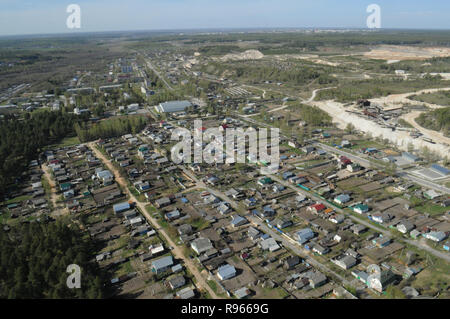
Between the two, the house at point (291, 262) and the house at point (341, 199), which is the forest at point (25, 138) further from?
the house at point (341, 199)

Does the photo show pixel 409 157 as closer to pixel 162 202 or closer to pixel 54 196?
pixel 162 202

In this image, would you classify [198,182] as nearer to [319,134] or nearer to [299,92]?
[319,134]

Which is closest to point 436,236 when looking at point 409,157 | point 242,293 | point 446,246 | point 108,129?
point 446,246

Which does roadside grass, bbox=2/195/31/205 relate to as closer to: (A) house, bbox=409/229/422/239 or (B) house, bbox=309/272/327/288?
(B) house, bbox=309/272/327/288

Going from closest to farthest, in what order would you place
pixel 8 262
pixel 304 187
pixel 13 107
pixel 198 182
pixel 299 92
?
pixel 8 262 < pixel 304 187 < pixel 198 182 < pixel 13 107 < pixel 299 92

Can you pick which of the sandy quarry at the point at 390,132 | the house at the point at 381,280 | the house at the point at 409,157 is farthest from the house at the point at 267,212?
the sandy quarry at the point at 390,132
